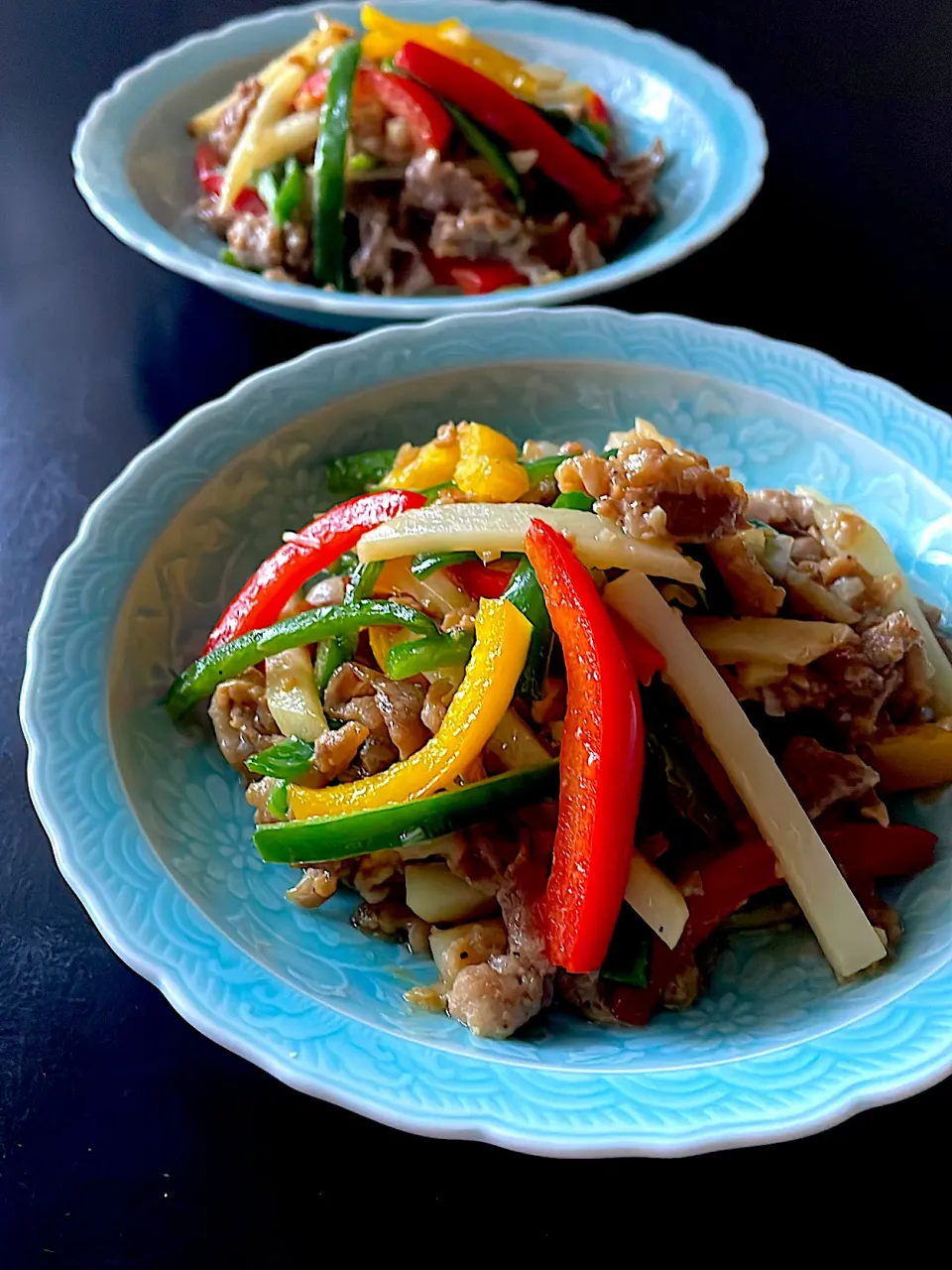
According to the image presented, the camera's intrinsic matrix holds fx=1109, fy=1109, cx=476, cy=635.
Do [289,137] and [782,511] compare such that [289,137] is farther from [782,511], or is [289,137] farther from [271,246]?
[782,511]

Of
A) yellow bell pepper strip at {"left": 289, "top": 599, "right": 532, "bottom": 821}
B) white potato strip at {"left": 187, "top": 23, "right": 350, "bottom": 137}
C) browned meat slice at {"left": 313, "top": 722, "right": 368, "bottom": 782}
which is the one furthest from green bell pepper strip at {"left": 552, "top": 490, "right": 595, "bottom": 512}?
white potato strip at {"left": 187, "top": 23, "right": 350, "bottom": 137}

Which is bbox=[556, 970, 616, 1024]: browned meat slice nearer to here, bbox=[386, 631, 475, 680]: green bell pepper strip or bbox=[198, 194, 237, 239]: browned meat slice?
bbox=[386, 631, 475, 680]: green bell pepper strip

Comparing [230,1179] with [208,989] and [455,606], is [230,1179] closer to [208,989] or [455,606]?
[208,989]

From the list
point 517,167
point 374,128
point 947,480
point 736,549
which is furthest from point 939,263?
point 736,549

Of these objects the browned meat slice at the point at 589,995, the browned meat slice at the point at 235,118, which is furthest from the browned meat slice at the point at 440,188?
the browned meat slice at the point at 589,995

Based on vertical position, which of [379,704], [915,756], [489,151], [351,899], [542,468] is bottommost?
[351,899]

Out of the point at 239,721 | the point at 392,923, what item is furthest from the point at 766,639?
the point at 239,721
